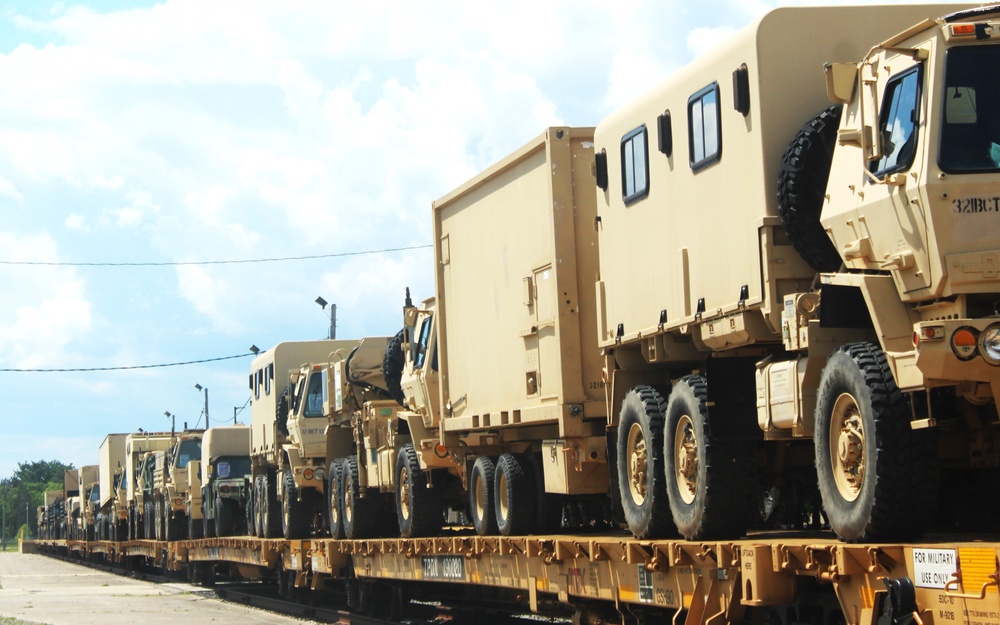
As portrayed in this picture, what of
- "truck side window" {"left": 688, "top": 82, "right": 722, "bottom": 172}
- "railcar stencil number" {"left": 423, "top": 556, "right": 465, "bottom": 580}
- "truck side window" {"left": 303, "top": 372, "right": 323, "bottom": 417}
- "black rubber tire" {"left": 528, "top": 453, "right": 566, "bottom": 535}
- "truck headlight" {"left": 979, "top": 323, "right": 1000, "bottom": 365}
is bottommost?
"railcar stencil number" {"left": 423, "top": 556, "right": 465, "bottom": 580}

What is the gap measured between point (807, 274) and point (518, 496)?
17.9 feet

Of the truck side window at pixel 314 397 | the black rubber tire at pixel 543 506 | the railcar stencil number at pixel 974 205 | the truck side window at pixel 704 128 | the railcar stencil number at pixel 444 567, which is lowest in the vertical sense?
the railcar stencil number at pixel 444 567

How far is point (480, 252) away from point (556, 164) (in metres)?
2.35

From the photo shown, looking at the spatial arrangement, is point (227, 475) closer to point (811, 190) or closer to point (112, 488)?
point (112, 488)

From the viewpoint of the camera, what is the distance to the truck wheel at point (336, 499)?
2061 centimetres

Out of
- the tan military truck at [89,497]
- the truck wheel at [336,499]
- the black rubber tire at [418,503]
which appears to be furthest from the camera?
the tan military truck at [89,497]

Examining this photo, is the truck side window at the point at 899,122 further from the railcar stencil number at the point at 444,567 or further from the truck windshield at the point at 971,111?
the railcar stencil number at the point at 444,567

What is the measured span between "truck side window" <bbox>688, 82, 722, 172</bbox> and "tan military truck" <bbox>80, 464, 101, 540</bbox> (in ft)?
154

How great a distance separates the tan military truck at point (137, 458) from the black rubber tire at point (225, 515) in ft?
38.5

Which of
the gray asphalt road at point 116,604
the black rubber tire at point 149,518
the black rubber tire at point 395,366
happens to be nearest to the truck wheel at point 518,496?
the black rubber tire at point 395,366

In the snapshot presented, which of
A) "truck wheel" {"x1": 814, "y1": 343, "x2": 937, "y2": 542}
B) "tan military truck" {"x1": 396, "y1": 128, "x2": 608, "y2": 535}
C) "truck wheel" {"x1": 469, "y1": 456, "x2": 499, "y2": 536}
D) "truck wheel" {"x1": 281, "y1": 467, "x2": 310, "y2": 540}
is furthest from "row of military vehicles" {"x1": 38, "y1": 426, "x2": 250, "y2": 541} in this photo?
"truck wheel" {"x1": 814, "y1": 343, "x2": 937, "y2": 542}

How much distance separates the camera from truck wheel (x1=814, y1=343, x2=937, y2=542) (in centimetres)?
771

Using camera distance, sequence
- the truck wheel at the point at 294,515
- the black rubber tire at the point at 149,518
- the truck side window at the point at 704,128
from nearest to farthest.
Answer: the truck side window at the point at 704,128 → the truck wheel at the point at 294,515 → the black rubber tire at the point at 149,518

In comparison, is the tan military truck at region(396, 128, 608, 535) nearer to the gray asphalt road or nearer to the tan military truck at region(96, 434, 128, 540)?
the gray asphalt road
